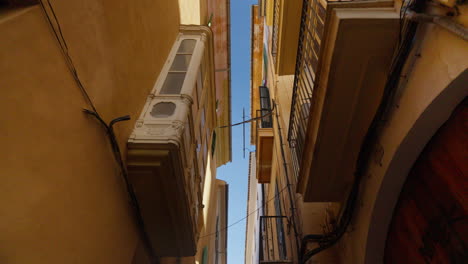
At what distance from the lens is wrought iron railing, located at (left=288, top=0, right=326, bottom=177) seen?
4.98 meters

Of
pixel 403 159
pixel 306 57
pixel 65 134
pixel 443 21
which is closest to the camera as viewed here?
pixel 443 21

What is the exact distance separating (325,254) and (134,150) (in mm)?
4052

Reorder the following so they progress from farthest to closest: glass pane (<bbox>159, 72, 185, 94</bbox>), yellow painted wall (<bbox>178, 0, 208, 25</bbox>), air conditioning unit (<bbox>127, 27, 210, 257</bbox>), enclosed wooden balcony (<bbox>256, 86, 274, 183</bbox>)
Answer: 1. enclosed wooden balcony (<bbox>256, 86, 274, 183</bbox>)
2. yellow painted wall (<bbox>178, 0, 208, 25</bbox>)
3. glass pane (<bbox>159, 72, 185, 94</bbox>)
4. air conditioning unit (<bbox>127, 27, 210, 257</bbox>)

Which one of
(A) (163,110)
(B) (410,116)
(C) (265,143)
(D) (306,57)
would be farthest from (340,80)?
(C) (265,143)

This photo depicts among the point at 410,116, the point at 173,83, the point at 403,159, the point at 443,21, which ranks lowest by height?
the point at 403,159

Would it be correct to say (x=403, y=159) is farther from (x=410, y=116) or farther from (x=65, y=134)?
(x=65, y=134)

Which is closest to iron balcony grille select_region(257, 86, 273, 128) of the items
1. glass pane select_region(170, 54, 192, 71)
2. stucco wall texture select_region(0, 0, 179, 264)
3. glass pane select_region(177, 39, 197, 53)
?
glass pane select_region(177, 39, 197, 53)

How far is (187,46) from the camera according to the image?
6.91 meters

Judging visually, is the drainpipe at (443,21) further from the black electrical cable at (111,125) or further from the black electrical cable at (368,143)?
the black electrical cable at (111,125)

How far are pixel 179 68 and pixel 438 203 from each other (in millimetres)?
4956

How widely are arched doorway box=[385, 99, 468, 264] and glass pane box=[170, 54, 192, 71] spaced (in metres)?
4.56

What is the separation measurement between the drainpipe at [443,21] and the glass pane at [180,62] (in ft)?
13.9

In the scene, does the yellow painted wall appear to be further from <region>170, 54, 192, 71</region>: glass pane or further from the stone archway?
the stone archway

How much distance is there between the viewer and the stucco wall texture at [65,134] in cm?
224
